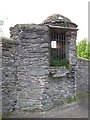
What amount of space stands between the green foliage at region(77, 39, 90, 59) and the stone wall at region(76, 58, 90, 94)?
9871mm

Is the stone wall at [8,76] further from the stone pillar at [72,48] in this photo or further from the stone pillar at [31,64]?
the stone pillar at [72,48]

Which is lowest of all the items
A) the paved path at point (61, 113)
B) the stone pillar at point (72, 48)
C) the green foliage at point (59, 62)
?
the paved path at point (61, 113)

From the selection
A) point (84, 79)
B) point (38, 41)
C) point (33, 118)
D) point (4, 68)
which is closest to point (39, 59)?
point (38, 41)

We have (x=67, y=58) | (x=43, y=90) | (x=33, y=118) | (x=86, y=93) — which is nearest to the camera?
(x=33, y=118)

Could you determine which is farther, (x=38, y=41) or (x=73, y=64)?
(x=73, y=64)


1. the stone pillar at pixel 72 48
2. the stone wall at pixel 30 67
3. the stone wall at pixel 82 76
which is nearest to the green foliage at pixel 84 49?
the stone wall at pixel 82 76

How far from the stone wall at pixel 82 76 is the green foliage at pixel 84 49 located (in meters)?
9.87

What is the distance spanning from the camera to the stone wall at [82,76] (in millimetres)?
13734

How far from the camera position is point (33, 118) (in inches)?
324

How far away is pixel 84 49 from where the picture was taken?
24.6 metres

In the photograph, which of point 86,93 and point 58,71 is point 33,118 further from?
point 86,93

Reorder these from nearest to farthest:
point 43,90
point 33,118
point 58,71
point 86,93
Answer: point 33,118
point 43,90
point 58,71
point 86,93

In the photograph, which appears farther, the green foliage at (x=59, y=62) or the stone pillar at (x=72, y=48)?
the stone pillar at (x=72, y=48)

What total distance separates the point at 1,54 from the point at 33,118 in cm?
240
